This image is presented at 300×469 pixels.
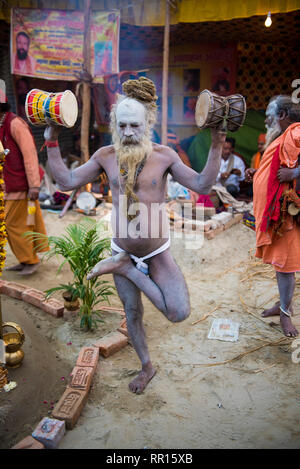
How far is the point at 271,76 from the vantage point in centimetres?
898

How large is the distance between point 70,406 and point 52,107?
204cm

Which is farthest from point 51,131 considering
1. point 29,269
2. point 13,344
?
point 29,269

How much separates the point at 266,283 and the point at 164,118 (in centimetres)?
390

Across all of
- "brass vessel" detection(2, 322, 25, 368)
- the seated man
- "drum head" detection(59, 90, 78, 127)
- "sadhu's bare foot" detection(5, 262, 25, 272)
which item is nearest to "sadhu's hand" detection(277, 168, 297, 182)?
"drum head" detection(59, 90, 78, 127)

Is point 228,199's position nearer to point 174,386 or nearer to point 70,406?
point 174,386

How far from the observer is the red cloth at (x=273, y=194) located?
3.68 metres

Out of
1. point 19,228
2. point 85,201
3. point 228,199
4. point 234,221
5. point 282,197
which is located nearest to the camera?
point 282,197

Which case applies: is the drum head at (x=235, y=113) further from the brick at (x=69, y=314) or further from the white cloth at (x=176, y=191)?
the white cloth at (x=176, y=191)

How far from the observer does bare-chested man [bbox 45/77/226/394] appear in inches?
108

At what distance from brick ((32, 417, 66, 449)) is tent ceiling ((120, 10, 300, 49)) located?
24.4ft

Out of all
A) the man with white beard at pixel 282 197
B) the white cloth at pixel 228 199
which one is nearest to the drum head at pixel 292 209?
the man with white beard at pixel 282 197

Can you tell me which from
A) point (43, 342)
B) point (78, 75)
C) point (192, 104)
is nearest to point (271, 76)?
point (192, 104)

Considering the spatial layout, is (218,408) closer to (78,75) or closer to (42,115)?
(42,115)

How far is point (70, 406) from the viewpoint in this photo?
109 inches
